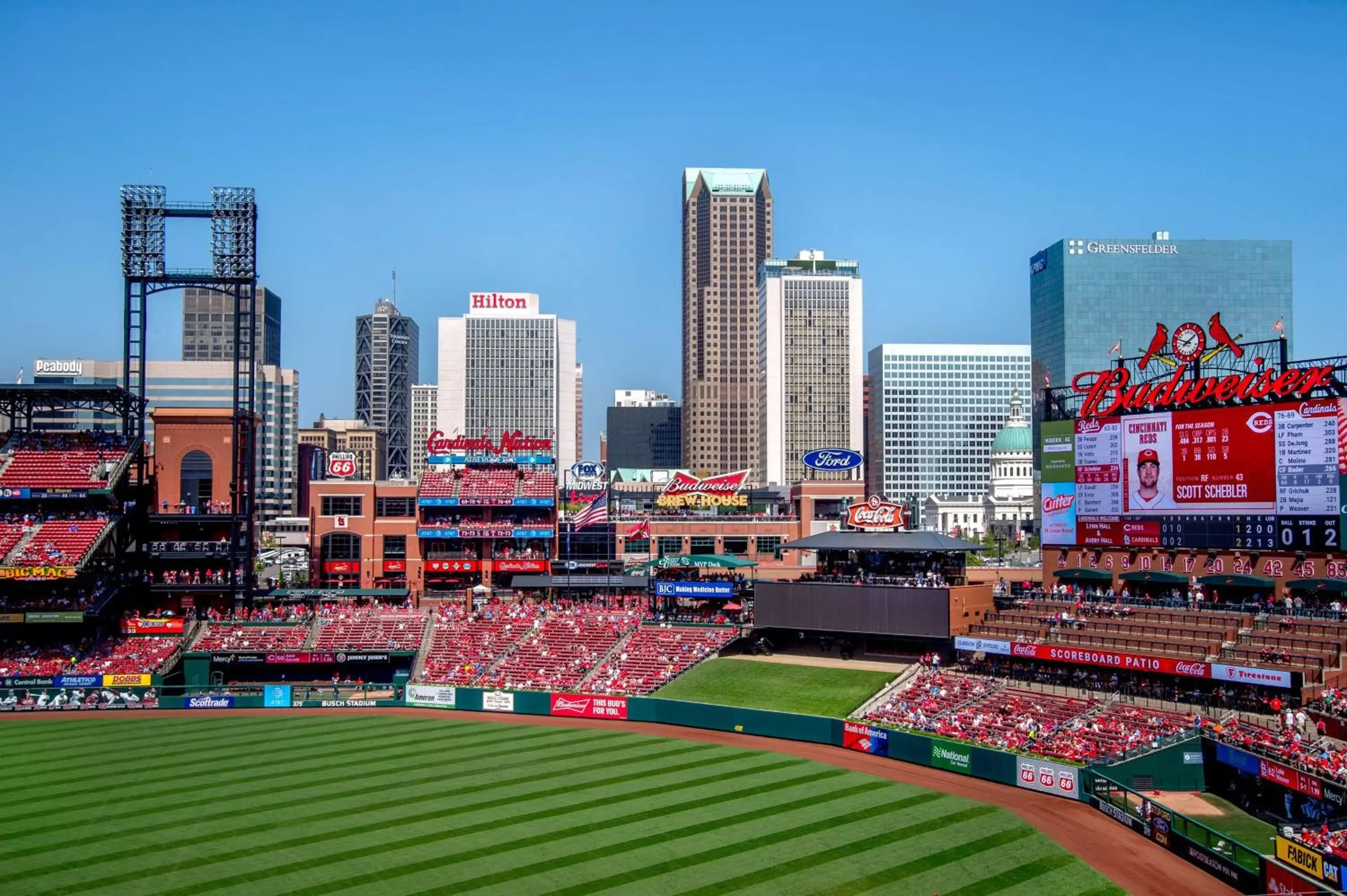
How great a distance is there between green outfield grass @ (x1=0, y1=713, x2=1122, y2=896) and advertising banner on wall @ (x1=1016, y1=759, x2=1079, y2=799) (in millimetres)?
3174

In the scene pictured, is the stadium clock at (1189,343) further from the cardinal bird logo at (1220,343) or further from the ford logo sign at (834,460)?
the ford logo sign at (834,460)

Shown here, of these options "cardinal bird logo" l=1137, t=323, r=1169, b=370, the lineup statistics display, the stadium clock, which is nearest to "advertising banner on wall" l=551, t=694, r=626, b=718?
the lineup statistics display

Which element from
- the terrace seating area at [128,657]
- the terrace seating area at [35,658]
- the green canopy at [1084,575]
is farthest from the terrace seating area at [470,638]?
the green canopy at [1084,575]

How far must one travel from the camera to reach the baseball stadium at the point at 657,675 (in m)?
35.8

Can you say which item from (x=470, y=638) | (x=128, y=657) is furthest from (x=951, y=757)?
(x=128, y=657)

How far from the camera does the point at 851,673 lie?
6178 cm

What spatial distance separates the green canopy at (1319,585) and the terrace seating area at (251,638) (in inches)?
2147

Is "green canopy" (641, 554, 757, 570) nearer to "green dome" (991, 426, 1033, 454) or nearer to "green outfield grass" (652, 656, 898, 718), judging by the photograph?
"green outfield grass" (652, 656, 898, 718)

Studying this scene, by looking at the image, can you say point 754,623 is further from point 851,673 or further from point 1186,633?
point 1186,633

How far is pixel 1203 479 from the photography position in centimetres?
5525

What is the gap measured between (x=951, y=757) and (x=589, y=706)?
67.0ft

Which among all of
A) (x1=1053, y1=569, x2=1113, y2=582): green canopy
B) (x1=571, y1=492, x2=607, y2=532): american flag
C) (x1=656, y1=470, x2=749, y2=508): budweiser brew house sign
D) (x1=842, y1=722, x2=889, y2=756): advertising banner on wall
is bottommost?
(x1=842, y1=722, x2=889, y2=756): advertising banner on wall

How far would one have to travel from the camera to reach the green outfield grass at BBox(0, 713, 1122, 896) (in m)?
33.4

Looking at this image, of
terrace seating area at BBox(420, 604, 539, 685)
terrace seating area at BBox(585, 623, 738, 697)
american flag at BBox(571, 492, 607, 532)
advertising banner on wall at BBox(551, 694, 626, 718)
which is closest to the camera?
advertising banner on wall at BBox(551, 694, 626, 718)
